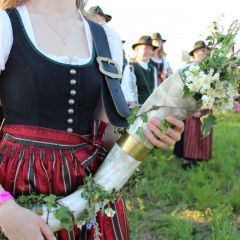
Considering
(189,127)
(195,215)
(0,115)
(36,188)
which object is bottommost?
(195,215)

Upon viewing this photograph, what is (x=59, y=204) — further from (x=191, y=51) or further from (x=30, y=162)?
(x=191, y=51)

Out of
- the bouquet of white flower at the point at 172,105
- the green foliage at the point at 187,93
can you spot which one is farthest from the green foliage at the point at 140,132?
the green foliage at the point at 187,93

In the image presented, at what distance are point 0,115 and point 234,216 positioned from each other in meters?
2.35

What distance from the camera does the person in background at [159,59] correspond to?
5.43 meters

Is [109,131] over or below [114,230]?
over

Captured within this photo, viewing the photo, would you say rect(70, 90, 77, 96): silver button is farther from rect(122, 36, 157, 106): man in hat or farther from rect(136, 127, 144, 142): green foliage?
rect(122, 36, 157, 106): man in hat

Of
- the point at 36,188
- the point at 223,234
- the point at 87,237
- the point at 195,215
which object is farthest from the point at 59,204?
the point at 195,215

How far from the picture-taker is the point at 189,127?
13.9 ft

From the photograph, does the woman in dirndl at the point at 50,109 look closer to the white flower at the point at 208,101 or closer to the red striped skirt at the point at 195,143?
the white flower at the point at 208,101

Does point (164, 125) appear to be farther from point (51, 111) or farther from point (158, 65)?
point (158, 65)

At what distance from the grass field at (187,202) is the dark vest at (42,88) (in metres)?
1.23

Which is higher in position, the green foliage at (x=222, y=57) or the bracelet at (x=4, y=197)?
the green foliage at (x=222, y=57)

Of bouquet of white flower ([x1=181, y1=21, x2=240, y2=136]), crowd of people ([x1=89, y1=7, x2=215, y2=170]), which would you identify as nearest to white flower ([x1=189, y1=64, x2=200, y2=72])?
bouquet of white flower ([x1=181, y1=21, x2=240, y2=136])

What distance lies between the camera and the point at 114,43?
3.98ft
